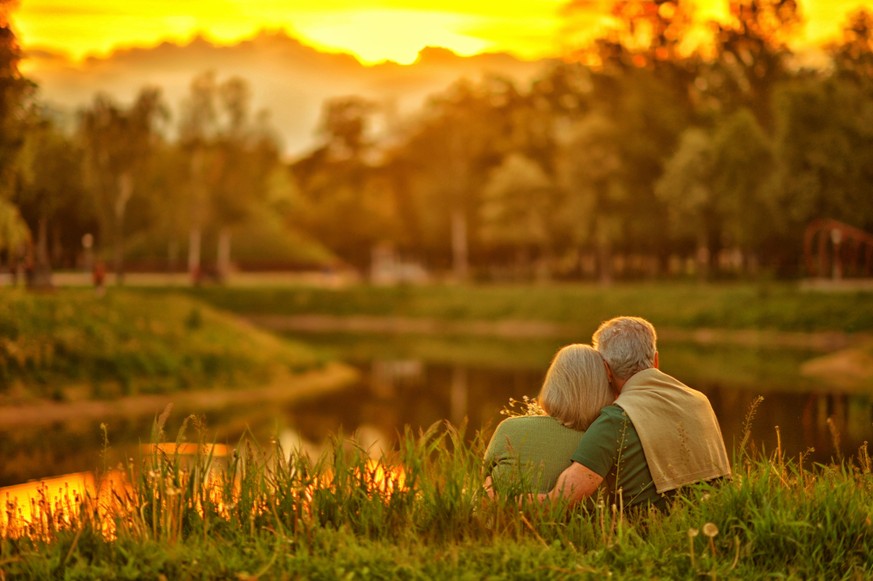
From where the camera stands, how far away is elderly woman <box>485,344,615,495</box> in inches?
234

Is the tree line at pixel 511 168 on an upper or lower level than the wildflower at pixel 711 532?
upper

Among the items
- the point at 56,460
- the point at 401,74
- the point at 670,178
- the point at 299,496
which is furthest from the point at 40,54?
the point at 401,74

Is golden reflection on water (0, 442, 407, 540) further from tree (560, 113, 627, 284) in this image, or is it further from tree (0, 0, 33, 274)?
tree (560, 113, 627, 284)

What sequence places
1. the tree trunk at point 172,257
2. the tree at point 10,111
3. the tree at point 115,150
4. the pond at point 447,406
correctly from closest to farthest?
the pond at point 447,406, the tree at point 10,111, the tree at point 115,150, the tree trunk at point 172,257

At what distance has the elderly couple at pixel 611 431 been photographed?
19.4 ft

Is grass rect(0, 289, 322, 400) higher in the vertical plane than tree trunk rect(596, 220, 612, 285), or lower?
lower

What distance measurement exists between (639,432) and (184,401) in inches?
747

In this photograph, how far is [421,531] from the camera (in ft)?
20.4

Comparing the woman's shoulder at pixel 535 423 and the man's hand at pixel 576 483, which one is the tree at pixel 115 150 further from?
the man's hand at pixel 576 483

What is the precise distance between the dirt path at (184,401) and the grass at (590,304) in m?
16.1

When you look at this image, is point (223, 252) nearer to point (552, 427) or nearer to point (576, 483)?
point (552, 427)

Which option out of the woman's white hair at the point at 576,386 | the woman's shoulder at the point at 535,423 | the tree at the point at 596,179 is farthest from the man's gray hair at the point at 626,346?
the tree at the point at 596,179

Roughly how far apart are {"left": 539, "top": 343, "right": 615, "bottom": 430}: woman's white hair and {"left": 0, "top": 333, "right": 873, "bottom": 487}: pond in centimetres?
258

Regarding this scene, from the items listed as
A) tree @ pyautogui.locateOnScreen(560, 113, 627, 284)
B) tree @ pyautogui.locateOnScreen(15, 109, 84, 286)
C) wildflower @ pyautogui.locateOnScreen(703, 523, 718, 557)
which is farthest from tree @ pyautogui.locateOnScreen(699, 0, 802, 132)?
wildflower @ pyautogui.locateOnScreen(703, 523, 718, 557)
